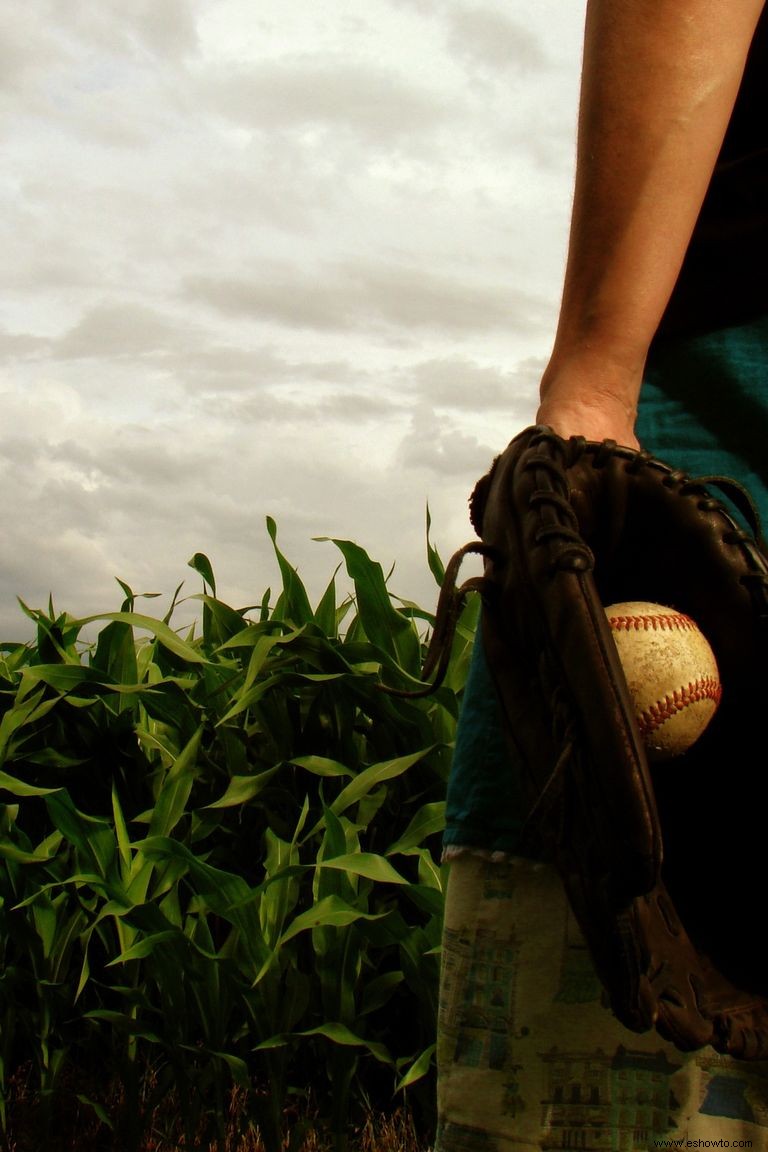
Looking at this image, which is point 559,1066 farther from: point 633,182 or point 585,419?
point 633,182

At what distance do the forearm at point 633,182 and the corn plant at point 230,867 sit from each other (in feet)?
5.94

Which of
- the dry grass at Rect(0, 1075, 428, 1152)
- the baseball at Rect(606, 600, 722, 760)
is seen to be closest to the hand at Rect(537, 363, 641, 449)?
the baseball at Rect(606, 600, 722, 760)

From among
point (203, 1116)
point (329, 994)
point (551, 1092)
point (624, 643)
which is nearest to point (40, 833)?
point (203, 1116)

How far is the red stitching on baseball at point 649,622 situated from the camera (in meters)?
1.07

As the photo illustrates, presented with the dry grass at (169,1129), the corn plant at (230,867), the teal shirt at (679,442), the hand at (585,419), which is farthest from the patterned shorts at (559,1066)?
the dry grass at (169,1129)

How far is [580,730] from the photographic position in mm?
973

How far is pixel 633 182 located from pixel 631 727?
1.78 ft

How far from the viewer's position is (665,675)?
1.04 m

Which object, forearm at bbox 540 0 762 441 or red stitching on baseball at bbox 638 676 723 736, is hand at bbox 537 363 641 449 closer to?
forearm at bbox 540 0 762 441

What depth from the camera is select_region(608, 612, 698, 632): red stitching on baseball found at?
107 centimetres

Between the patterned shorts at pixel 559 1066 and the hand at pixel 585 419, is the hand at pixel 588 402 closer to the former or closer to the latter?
the hand at pixel 585 419

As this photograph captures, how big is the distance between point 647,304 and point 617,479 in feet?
0.59

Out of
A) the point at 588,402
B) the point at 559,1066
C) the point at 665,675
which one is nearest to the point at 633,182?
the point at 588,402

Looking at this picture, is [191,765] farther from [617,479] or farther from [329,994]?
[617,479]
